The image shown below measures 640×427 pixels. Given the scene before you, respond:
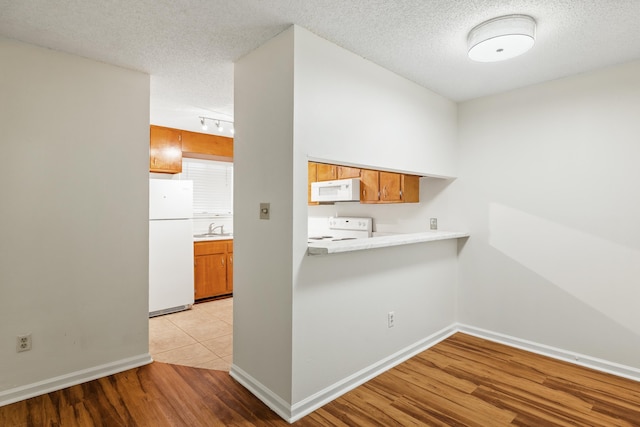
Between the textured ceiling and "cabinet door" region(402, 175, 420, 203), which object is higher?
the textured ceiling

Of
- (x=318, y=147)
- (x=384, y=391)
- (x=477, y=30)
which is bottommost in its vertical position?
(x=384, y=391)

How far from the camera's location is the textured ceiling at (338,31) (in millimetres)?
1869

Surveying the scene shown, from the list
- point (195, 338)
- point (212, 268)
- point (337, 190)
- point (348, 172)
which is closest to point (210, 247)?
point (212, 268)

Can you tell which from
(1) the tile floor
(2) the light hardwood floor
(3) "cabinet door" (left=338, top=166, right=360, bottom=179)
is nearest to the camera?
(2) the light hardwood floor

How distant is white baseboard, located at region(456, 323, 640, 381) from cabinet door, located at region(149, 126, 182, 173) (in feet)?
13.5

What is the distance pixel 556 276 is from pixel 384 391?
1.88 m

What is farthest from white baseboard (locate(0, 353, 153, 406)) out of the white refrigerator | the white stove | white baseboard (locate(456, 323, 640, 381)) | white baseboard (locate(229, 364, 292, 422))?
white baseboard (locate(456, 323, 640, 381))

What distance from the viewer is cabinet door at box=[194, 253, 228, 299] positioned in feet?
15.1

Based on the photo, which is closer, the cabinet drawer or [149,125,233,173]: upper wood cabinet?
[149,125,233,173]: upper wood cabinet

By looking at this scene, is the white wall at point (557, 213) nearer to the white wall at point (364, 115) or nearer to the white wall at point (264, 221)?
the white wall at point (364, 115)

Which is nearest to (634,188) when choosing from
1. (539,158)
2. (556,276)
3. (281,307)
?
(539,158)

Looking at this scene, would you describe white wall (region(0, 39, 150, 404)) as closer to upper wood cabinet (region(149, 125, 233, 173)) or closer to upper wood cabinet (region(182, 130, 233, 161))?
upper wood cabinet (region(149, 125, 233, 173))

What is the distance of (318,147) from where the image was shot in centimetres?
221

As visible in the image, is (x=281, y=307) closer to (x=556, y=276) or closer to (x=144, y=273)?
(x=144, y=273)
